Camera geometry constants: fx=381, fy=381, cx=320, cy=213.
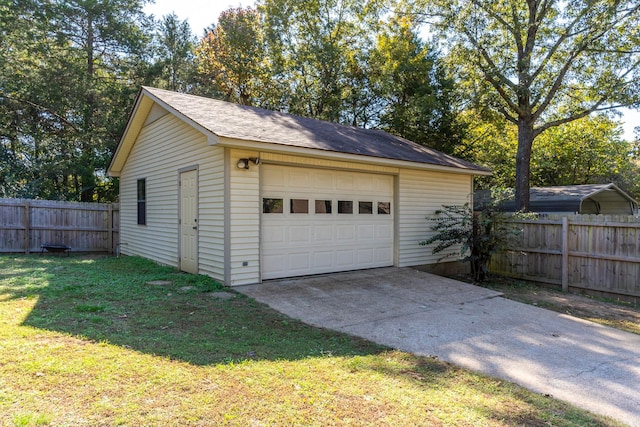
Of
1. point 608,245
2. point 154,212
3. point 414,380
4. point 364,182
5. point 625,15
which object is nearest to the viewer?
point 414,380

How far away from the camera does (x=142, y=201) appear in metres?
10.6

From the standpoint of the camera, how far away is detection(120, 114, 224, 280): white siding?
7219mm

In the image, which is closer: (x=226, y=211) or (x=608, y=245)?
(x=226, y=211)

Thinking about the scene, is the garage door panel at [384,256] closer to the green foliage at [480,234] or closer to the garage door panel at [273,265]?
the green foliage at [480,234]

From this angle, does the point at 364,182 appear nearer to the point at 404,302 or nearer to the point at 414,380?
the point at 404,302

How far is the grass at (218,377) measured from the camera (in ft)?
8.87

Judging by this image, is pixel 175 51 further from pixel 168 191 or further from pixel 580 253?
pixel 580 253

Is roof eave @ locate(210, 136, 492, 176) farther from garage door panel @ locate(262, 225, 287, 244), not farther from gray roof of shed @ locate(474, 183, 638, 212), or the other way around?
gray roof of shed @ locate(474, 183, 638, 212)

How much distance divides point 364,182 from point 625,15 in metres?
11.2

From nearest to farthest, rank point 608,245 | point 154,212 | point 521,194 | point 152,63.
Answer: point 608,245
point 154,212
point 521,194
point 152,63

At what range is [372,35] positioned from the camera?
904 inches

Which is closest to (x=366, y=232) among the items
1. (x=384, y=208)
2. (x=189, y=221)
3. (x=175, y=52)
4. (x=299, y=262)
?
(x=384, y=208)

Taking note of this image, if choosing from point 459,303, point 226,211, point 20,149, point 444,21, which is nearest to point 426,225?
point 459,303

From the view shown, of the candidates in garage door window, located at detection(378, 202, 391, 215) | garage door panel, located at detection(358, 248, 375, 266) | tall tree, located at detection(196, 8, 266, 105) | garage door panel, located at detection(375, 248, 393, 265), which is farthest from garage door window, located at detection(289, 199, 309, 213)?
tall tree, located at detection(196, 8, 266, 105)
